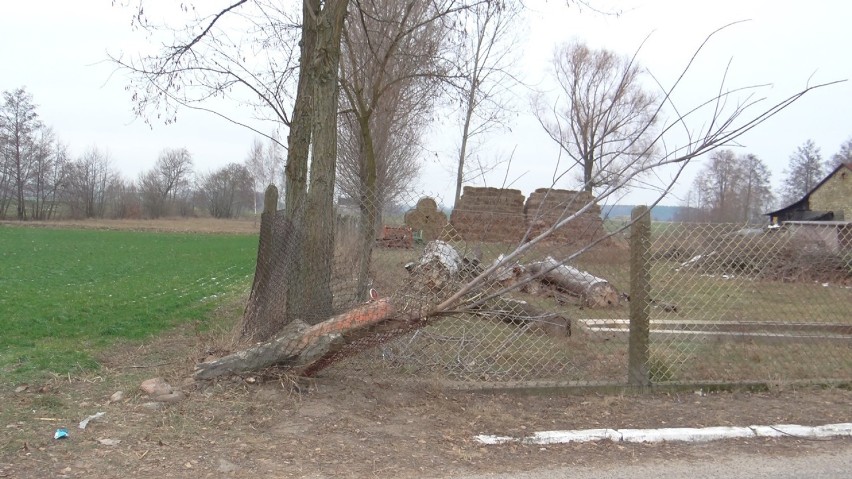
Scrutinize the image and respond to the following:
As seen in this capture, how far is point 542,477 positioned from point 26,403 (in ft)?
11.3

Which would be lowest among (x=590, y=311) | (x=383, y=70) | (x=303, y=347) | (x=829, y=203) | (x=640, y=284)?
(x=303, y=347)

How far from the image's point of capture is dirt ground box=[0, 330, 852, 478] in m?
3.46

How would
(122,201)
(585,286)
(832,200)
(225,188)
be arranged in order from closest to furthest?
(585,286) → (832,200) → (122,201) → (225,188)

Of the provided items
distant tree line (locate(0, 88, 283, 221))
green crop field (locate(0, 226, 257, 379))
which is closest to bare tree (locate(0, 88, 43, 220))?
distant tree line (locate(0, 88, 283, 221))

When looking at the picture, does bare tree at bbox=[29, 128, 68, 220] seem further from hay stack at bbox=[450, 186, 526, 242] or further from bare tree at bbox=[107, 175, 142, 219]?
hay stack at bbox=[450, 186, 526, 242]

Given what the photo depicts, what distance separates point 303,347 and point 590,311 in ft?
10.9

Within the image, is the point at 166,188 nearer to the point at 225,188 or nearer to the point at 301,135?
the point at 225,188

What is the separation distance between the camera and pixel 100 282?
538 inches

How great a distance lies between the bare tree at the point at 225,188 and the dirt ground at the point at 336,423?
9331 cm

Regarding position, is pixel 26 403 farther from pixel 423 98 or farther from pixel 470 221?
pixel 423 98

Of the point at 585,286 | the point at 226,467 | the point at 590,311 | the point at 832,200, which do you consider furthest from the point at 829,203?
the point at 226,467

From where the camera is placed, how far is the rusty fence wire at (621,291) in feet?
15.8

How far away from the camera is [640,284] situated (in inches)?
189

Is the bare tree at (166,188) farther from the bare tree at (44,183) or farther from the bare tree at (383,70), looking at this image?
the bare tree at (383,70)
